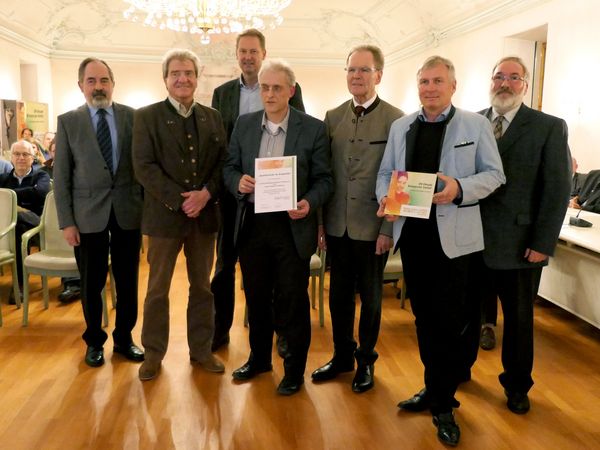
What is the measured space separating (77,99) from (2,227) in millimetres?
7827

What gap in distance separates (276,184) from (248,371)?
3.63ft

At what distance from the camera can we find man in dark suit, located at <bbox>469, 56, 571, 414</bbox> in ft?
7.72

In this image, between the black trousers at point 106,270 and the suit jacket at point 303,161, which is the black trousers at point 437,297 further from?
the black trousers at point 106,270

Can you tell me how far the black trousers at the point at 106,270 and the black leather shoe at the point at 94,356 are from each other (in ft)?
0.10

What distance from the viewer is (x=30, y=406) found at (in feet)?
8.47

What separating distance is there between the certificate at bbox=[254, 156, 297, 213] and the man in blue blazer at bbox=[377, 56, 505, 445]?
402 millimetres

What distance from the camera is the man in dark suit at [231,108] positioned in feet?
9.77

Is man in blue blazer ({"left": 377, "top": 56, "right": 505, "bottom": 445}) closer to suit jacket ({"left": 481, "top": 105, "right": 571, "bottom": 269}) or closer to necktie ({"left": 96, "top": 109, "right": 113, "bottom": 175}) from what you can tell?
suit jacket ({"left": 481, "top": 105, "right": 571, "bottom": 269})

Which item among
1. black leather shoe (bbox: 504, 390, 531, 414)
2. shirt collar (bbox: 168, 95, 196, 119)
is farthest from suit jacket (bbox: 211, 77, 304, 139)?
black leather shoe (bbox: 504, 390, 531, 414)

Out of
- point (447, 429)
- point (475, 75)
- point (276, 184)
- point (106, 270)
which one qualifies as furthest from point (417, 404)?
point (475, 75)

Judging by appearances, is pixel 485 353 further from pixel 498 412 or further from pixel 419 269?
pixel 419 269

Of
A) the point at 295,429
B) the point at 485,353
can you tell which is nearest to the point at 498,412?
the point at 485,353

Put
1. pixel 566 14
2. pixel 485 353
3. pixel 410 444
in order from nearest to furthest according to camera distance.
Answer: pixel 410 444
pixel 485 353
pixel 566 14

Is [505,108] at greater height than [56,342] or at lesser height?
greater
